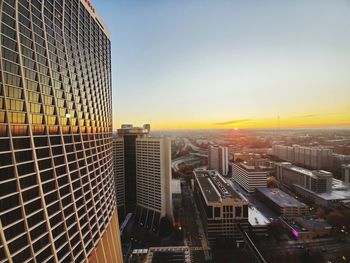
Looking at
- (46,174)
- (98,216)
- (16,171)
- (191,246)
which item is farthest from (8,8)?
(191,246)

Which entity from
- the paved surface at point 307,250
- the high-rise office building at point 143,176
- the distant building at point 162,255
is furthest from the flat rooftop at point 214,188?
the distant building at point 162,255

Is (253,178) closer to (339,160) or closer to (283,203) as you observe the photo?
(283,203)

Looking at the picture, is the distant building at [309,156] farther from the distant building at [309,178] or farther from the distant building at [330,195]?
the distant building at [330,195]

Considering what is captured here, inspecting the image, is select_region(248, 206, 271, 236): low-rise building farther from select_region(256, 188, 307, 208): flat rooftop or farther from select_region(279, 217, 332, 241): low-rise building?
select_region(256, 188, 307, 208): flat rooftop

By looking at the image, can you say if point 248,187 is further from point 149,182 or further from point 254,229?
point 149,182

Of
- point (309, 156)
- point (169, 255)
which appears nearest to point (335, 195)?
point (309, 156)

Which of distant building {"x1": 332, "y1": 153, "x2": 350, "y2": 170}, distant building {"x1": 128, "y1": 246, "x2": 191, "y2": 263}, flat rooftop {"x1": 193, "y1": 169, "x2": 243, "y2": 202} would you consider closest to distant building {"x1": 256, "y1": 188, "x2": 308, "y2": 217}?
flat rooftop {"x1": 193, "y1": 169, "x2": 243, "y2": 202}

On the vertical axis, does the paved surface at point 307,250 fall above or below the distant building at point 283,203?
below
